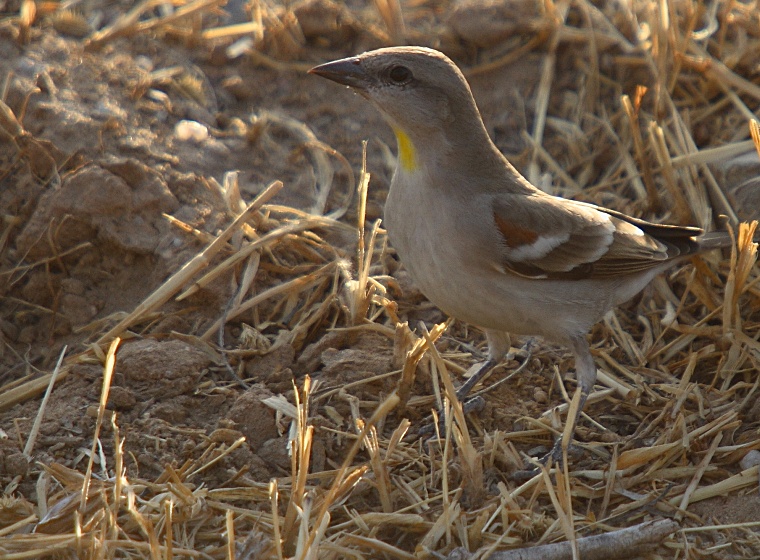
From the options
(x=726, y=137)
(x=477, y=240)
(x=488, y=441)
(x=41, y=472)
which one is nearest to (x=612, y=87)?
(x=726, y=137)

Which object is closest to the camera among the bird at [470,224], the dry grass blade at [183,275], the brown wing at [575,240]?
the bird at [470,224]

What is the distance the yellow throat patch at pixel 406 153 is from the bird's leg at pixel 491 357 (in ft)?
3.32

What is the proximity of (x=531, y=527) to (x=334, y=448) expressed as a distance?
1043mm

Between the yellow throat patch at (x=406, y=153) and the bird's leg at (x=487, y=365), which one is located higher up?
the yellow throat patch at (x=406, y=153)

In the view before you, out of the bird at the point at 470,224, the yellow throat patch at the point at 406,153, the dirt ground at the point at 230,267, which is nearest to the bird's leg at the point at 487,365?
the dirt ground at the point at 230,267

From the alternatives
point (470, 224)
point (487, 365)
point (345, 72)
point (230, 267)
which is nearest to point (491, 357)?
point (487, 365)

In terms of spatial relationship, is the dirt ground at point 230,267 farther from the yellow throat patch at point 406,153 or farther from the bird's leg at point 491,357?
the yellow throat patch at point 406,153

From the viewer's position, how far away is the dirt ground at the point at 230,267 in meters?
4.46

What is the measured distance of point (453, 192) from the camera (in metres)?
4.68

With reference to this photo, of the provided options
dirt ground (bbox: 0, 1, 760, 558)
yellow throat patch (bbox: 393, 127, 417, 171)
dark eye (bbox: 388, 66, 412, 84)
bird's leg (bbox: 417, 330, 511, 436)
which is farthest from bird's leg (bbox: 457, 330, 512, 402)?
dark eye (bbox: 388, 66, 412, 84)

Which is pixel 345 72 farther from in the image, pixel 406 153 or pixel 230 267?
pixel 230 267

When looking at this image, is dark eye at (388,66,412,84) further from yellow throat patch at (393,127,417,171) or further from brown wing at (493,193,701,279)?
brown wing at (493,193,701,279)

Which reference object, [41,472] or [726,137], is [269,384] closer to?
[41,472]

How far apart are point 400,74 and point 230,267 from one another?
155cm
